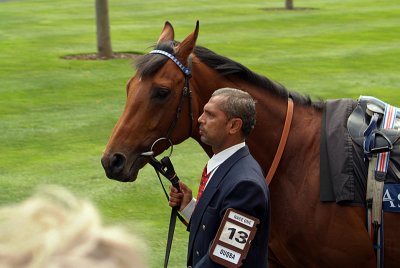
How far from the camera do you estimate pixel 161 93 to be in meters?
5.21

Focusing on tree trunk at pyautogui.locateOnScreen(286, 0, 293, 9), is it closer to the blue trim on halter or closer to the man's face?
the blue trim on halter

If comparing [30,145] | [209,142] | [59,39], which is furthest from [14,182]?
[59,39]

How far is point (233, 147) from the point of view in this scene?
14.1ft

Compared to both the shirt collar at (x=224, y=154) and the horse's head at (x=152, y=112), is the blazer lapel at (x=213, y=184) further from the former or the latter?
the horse's head at (x=152, y=112)

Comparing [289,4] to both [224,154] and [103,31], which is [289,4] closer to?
[103,31]

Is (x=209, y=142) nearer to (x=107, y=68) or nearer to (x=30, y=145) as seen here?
(x=30, y=145)

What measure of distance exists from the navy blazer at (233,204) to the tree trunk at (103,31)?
1339 centimetres

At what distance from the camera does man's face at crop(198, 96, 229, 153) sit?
428 centimetres

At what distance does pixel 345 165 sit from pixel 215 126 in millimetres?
1103

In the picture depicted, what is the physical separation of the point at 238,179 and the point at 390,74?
12283mm

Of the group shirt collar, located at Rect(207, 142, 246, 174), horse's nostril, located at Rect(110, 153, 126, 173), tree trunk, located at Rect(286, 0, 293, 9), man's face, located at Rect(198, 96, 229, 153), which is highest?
man's face, located at Rect(198, 96, 229, 153)

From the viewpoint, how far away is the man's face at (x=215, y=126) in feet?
14.0

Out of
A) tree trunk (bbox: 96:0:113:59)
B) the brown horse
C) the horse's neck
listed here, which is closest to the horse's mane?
the brown horse

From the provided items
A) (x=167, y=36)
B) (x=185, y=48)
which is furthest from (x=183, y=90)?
(x=167, y=36)
